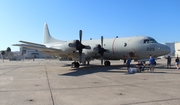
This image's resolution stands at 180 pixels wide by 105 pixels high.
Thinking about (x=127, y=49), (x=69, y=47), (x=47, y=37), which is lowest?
(x=127, y=49)

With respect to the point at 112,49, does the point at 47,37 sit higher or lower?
higher

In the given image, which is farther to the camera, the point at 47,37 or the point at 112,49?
the point at 47,37

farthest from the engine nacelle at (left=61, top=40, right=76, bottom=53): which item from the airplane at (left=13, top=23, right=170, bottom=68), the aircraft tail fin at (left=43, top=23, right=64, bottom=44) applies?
the aircraft tail fin at (left=43, top=23, right=64, bottom=44)

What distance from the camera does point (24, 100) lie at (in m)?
6.45

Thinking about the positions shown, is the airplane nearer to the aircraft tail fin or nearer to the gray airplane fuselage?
the gray airplane fuselage

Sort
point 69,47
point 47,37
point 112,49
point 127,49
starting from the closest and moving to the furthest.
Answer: point 69,47
point 127,49
point 112,49
point 47,37

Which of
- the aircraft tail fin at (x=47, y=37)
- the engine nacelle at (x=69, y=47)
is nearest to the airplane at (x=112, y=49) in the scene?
the engine nacelle at (x=69, y=47)

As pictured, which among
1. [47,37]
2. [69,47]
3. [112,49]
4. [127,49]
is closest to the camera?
[69,47]

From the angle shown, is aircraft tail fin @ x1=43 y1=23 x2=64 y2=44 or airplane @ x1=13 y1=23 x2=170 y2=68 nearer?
airplane @ x1=13 y1=23 x2=170 y2=68

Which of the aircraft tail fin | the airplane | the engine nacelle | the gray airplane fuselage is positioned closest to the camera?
the gray airplane fuselage

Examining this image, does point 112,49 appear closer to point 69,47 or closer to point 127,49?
point 127,49

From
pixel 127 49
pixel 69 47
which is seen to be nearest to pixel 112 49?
pixel 127 49

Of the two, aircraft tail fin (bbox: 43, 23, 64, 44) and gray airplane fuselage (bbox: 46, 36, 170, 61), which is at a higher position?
aircraft tail fin (bbox: 43, 23, 64, 44)

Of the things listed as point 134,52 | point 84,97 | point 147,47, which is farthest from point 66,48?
point 84,97
